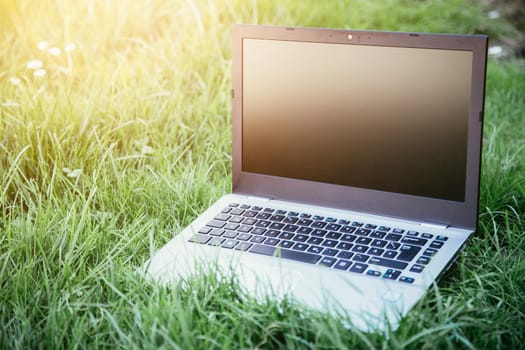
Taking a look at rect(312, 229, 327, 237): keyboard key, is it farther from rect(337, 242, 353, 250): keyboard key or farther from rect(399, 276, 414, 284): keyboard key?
rect(399, 276, 414, 284): keyboard key

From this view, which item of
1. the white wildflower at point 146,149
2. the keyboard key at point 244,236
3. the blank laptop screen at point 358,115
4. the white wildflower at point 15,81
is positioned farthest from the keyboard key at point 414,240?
the white wildflower at point 15,81

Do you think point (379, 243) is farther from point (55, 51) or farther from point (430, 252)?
point (55, 51)

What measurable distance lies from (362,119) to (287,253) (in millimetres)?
325

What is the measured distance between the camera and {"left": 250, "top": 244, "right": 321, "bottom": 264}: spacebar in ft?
4.60

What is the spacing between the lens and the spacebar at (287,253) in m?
1.40

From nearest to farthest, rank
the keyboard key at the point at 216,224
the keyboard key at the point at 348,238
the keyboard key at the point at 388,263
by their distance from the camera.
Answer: the keyboard key at the point at 388,263 < the keyboard key at the point at 348,238 < the keyboard key at the point at 216,224

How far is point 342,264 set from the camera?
138 cm

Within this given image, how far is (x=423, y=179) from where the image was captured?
4.87 feet

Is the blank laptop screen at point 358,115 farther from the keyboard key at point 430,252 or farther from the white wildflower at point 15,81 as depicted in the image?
the white wildflower at point 15,81

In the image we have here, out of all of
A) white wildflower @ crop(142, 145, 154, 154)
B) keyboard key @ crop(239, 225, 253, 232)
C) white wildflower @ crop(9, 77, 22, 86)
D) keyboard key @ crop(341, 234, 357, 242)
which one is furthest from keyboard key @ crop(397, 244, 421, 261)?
white wildflower @ crop(9, 77, 22, 86)

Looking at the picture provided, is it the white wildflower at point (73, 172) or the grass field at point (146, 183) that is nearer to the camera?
the grass field at point (146, 183)

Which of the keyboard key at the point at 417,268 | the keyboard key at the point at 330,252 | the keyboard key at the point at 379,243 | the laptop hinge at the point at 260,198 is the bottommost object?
the keyboard key at the point at 330,252

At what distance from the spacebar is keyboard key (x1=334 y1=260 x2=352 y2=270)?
4 cm

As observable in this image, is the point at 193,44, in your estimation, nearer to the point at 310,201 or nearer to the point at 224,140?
the point at 224,140
